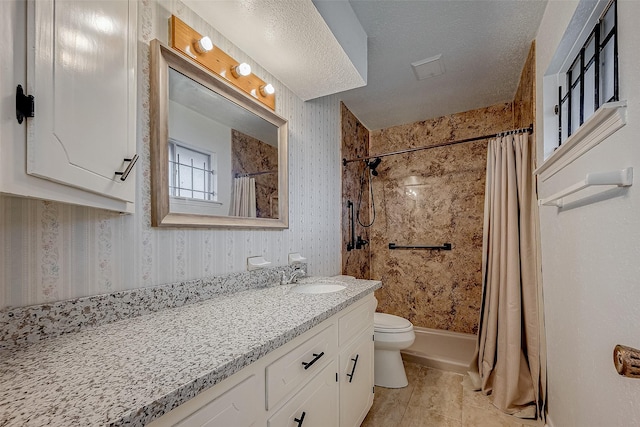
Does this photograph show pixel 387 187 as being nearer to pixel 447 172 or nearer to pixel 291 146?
pixel 447 172

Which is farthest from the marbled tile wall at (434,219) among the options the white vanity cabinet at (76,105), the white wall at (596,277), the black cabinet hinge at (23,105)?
the black cabinet hinge at (23,105)

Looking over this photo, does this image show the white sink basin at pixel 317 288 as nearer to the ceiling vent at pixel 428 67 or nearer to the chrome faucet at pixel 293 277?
the chrome faucet at pixel 293 277

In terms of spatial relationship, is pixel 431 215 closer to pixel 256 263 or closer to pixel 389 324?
pixel 389 324

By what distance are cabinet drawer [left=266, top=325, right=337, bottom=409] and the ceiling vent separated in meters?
2.01

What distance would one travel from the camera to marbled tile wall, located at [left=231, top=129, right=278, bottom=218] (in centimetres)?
144

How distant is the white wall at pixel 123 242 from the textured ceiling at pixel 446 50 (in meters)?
0.78

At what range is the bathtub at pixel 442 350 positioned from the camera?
223 cm

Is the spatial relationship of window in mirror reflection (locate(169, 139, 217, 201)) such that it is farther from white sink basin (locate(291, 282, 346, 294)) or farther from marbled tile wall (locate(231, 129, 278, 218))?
white sink basin (locate(291, 282, 346, 294))

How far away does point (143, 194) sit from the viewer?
3.36 feet

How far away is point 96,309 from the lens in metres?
0.84

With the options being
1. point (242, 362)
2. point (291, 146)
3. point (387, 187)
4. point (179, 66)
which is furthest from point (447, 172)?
point (242, 362)

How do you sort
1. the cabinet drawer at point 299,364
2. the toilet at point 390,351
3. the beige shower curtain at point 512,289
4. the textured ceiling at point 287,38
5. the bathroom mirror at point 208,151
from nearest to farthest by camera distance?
the cabinet drawer at point 299,364 < the bathroom mirror at point 208,151 < the textured ceiling at point 287,38 < the beige shower curtain at point 512,289 < the toilet at point 390,351

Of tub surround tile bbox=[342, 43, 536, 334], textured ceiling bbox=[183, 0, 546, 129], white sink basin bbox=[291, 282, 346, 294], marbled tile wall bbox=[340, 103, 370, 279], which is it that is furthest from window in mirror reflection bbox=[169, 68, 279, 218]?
tub surround tile bbox=[342, 43, 536, 334]

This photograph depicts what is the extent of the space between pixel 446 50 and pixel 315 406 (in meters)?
2.30
